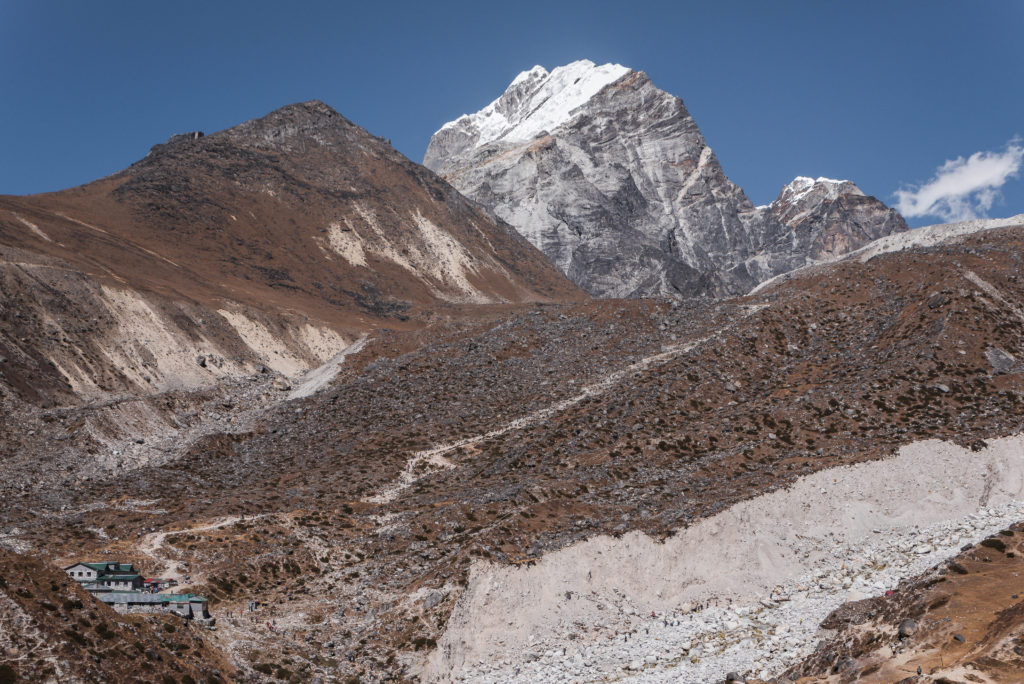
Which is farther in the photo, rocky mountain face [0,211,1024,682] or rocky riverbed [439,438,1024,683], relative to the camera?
rocky mountain face [0,211,1024,682]

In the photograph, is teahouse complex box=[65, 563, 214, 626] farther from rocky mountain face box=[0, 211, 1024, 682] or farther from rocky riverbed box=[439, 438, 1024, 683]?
rocky riverbed box=[439, 438, 1024, 683]

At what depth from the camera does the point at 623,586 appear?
39.3 m

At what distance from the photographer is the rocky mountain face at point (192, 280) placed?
9106 cm

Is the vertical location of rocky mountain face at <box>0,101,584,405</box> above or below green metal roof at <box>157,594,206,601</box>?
above

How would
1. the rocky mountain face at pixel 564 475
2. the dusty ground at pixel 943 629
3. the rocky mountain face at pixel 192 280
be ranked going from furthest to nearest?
1. the rocky mountain face at pixel 192 280
2. the rocky mountain face at pixel 564 475
3. the dusty ground at pixel 943 629

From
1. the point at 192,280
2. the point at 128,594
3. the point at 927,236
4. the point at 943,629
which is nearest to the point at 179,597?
the point at 128,594

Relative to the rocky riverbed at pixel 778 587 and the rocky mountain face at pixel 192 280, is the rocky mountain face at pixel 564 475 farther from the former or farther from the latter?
the rocky mountain face at pixel 192 280

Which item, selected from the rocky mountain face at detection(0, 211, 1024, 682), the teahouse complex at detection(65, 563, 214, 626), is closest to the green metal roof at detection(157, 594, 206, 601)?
the teahouse complex at detection(65, 563, 214, 626)

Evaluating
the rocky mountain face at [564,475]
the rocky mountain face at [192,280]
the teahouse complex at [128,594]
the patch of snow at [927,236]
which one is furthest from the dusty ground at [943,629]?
the patch of snow at [927,236]

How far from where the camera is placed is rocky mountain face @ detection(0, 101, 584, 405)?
91.1 m

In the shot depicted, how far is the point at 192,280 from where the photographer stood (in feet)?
441

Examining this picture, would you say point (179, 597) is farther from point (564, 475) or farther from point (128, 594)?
point (564, 475)

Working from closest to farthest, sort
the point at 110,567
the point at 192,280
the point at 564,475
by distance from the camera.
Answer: the point at 110,567, the point at 564,475, the point at 192,280

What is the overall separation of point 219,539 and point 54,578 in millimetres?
19185
